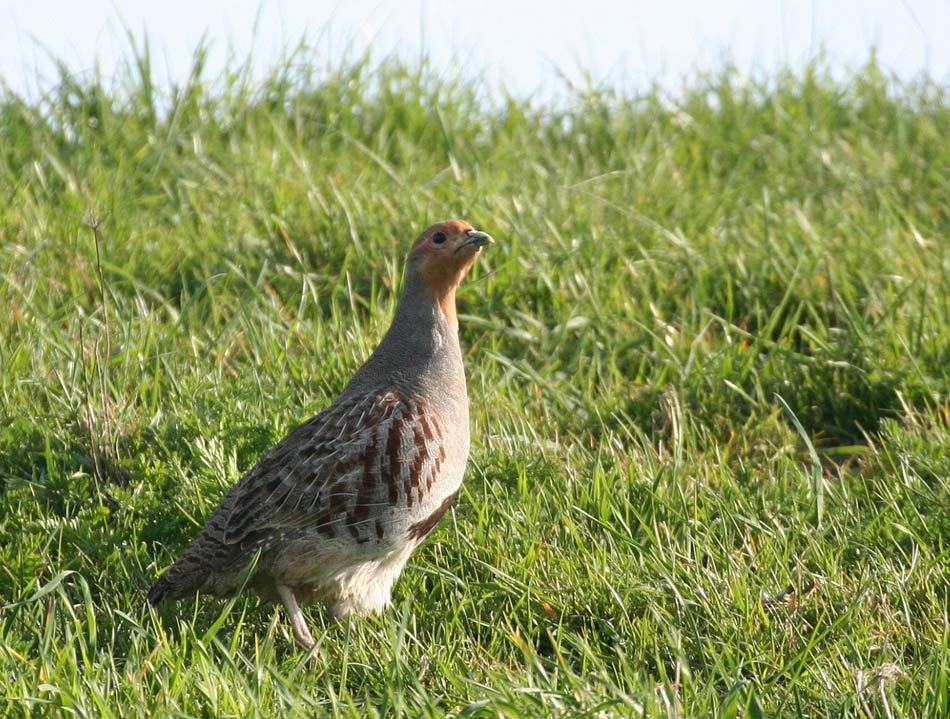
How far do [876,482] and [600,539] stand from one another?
3.42 feet

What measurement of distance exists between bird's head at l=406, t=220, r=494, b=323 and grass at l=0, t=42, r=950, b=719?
618 millimetres

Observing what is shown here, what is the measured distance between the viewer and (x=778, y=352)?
5207 mm

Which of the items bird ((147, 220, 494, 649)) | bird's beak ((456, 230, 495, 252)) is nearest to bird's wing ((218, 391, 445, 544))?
bird ((147, 220, 494, 649))

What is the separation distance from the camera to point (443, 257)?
430cm

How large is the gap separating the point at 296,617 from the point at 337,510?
1.15 feet

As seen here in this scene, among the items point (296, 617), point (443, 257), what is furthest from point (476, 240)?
point (296, 617)

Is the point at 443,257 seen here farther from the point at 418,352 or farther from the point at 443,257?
the point at 418,352

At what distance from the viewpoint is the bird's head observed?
169 inches

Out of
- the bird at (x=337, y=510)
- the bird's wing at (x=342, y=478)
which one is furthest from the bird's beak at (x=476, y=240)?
the bird's wing at (x=342, y=478)

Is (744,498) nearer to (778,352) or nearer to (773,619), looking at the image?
(773,619)

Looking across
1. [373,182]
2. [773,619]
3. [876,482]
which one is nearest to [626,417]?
[876,482]

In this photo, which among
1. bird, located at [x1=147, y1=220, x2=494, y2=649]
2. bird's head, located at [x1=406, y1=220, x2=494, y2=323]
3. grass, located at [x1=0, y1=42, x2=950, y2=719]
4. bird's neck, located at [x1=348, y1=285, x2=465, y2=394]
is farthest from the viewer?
bird's head, located at [x1=406, y1=220, x2=494, y2=323]

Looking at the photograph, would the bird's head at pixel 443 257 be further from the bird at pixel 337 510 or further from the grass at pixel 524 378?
the grass at pixel 524 378

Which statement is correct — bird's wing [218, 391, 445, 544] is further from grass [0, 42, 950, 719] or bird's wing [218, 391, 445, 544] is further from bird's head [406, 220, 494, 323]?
bird's head [406, 220, 494, 323]
